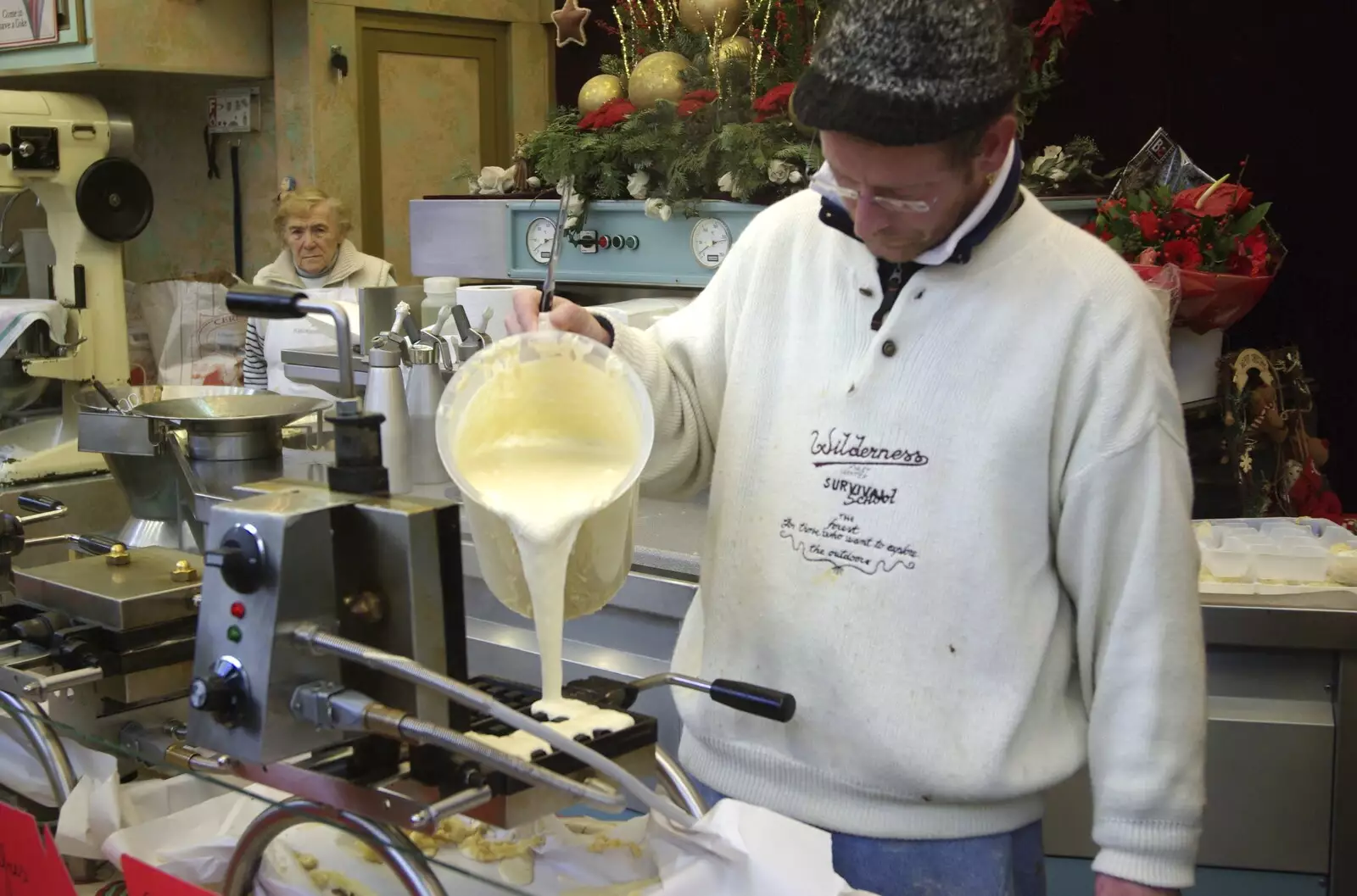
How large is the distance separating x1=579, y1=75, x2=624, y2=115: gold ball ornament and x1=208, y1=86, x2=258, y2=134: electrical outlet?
271 centimetres

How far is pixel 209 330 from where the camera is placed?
17.6 ft

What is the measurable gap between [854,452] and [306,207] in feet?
11.5

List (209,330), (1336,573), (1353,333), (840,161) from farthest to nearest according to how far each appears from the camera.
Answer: (209,330) < (1353,333) < (1336,573) < (840,161)

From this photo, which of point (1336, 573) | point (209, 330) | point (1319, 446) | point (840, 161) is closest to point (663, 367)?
point (840, 161)

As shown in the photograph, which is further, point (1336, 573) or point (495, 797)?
point (1336, 573)

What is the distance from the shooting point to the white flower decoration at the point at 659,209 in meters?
2.90

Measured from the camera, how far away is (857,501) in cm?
144

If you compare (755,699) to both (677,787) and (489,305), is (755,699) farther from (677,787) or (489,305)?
(489,305)

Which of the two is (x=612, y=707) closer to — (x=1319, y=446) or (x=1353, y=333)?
(x=1319, y=446)

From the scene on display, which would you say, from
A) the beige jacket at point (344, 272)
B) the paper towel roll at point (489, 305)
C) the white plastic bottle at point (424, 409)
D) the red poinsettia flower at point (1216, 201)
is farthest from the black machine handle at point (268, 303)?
the beige jacket at point (344, 272)

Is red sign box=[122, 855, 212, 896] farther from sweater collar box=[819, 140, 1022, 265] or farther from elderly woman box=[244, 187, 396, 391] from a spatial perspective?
elderly woman box=[244, 187, 396, 391]

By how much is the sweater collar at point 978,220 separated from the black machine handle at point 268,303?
1.87 feet

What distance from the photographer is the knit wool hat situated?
1270mm

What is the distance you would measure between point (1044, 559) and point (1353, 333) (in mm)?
2570
